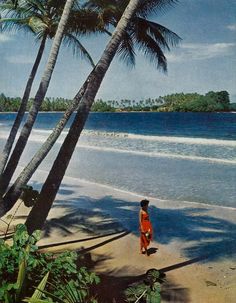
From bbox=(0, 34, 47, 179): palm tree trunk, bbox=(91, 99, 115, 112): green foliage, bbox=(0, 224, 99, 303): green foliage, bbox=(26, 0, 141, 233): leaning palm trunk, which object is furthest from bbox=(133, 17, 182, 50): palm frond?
bbox=(91, 99, 115, 112): green foliage

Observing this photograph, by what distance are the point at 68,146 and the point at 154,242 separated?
327cm

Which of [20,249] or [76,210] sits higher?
[20,249]

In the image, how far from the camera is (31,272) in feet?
8.90

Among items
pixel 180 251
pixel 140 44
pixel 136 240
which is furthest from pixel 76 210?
pixel 140 44

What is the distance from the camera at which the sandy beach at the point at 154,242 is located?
17.2 feet

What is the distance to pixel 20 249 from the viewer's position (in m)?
2.72

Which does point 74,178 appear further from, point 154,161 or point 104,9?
point 104,9

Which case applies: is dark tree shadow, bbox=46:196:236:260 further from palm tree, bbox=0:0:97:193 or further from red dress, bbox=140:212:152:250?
palm tree, bbox=0:0:97:193

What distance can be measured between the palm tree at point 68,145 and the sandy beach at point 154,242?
125 cm

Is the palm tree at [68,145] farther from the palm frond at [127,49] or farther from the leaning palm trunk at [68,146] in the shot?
the palm frond at [127,49]

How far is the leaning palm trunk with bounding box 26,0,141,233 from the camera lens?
14.5ft

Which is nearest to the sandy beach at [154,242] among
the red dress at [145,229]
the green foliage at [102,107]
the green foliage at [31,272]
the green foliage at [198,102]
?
the red dress at [145,229]

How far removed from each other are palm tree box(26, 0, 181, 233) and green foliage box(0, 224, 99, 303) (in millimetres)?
1543

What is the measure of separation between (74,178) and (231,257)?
7.45 m
